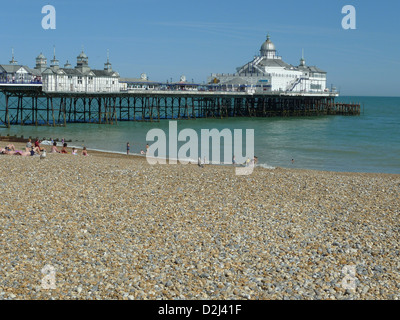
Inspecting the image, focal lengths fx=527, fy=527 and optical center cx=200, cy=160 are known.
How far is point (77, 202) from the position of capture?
40.0 feet

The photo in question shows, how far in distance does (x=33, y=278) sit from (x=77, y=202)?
425cm

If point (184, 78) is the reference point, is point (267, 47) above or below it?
above

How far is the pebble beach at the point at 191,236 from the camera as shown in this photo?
320 inches

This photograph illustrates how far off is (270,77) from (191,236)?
62.5 m

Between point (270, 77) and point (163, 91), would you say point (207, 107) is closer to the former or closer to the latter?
point (270, 77)

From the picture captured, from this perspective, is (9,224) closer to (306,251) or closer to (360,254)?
(306,251)

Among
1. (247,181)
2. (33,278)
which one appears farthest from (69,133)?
(33,278)

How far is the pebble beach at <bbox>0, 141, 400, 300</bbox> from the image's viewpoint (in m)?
8.12

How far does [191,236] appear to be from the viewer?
10.2m

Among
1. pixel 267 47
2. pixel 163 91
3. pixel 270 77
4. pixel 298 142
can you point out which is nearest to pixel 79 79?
pixel 163 91

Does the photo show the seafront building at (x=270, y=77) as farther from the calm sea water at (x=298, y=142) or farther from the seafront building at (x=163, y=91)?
the calm sea water at (x=298, y=142)

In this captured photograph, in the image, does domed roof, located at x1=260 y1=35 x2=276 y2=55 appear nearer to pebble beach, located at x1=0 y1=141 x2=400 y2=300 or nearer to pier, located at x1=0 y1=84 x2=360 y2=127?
pier, located at x1=0 y1=84 x2=360 y2=127

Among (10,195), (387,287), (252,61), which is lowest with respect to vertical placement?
(387,287)

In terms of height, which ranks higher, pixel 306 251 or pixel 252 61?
pixel 252 61
